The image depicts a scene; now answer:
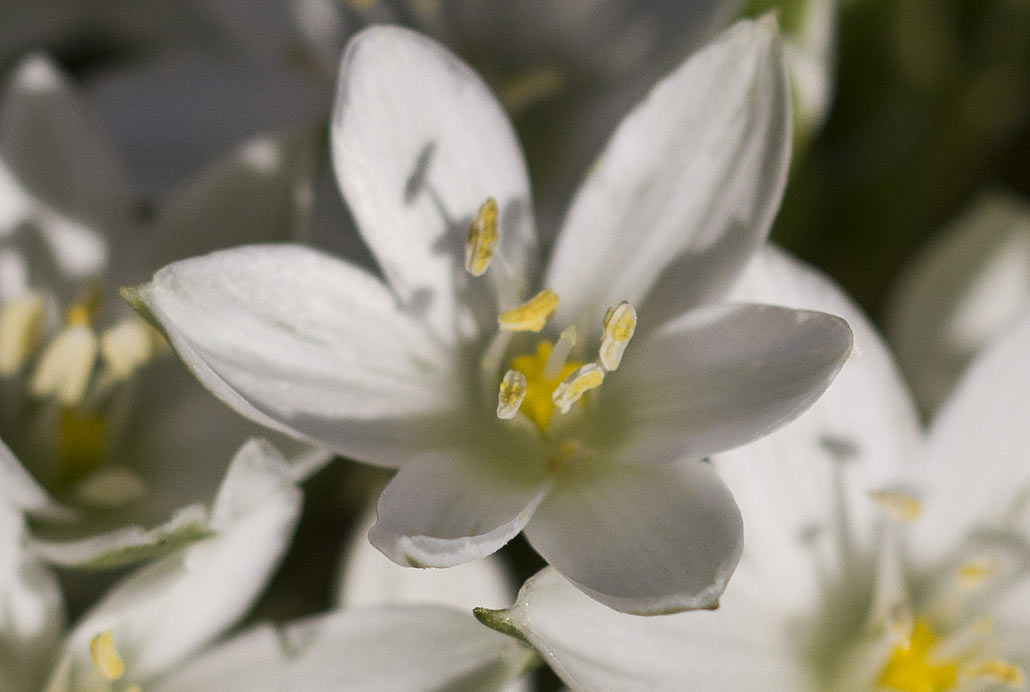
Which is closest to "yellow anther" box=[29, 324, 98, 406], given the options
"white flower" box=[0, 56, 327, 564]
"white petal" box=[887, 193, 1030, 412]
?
"white flower" box=[0, 56, 327, 564]

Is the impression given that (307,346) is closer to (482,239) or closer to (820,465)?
(482,239)

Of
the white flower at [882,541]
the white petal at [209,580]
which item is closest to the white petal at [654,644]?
the white flower at [882,541]

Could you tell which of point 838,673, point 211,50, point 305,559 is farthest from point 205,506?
point 211,50

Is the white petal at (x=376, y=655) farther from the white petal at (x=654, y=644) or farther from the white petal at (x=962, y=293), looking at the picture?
the white petal at (x=962, y=293)

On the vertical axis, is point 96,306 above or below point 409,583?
above

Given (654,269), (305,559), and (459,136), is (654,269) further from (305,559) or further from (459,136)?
(305,559)

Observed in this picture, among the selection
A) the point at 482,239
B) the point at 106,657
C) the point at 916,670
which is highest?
the point at 482,239

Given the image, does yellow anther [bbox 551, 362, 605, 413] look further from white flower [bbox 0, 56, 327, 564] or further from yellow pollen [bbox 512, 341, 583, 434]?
white flower [bbox 0, 56, 327, 564]

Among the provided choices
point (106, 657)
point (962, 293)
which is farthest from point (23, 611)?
point (962, 293)
